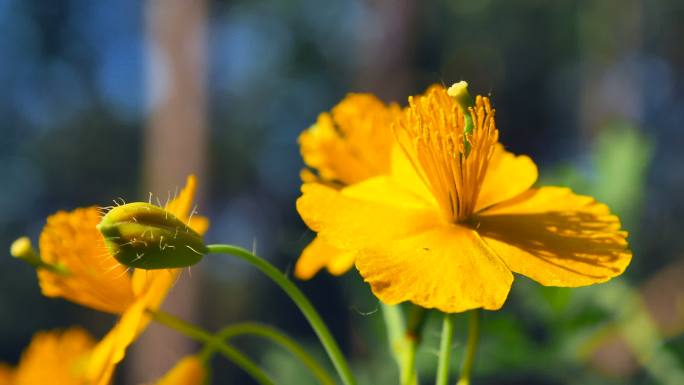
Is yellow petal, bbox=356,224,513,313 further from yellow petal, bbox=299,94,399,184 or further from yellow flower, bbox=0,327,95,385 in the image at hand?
yellow flower, bbox=0,327,95,385

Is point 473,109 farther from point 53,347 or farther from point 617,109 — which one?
point 617,109

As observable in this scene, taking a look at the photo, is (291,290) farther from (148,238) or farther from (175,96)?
(175,96)

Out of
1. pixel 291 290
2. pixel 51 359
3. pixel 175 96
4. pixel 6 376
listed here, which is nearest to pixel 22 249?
pixel 291 290

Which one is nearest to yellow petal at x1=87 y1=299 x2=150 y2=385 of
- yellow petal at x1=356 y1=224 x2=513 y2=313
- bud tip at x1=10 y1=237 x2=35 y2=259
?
bud tip at x1=10 y1=237 x2=35 y2=259

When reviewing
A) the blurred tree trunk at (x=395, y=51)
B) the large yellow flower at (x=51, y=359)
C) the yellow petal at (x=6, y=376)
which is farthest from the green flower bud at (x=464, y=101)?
the blurred tree trunk at (x=395, y=51)

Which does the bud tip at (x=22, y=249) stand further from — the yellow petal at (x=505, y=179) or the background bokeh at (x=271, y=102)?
the background bokeh at (x=271, y=102)

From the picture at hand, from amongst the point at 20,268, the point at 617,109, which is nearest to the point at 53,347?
the point at 617,109

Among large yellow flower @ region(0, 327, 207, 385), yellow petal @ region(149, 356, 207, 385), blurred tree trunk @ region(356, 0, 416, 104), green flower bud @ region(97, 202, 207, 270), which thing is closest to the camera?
green flower bud @ region(97, 202, 207, 270)
